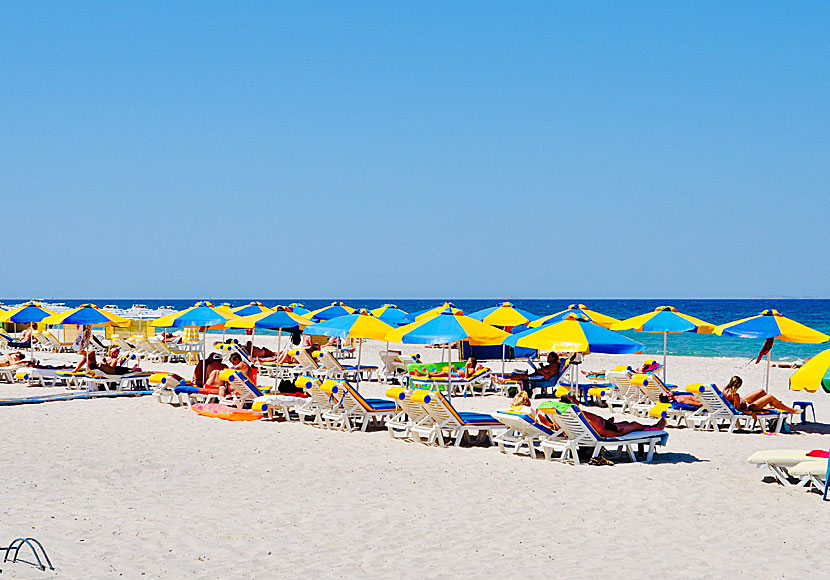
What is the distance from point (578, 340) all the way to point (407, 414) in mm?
2576

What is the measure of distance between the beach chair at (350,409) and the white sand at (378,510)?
0.63 m

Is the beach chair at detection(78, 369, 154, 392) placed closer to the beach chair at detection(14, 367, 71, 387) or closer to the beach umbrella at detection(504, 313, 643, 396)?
the beach chair at detection(14, 367, 71, 387)

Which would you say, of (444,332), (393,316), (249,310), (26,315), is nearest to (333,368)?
(393,316)

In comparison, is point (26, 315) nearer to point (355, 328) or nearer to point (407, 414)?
point (355, 328)

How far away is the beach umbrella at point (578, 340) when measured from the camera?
1195 centimetres

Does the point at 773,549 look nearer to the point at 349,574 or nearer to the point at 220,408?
the point at 349,574

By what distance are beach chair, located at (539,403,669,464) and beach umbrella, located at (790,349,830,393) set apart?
8.46 feet

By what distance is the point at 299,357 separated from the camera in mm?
19062

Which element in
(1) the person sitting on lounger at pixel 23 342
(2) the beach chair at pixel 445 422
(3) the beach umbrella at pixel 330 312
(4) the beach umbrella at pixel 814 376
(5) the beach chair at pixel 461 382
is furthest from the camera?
(1) the person sitting on lounger at pixel 23 342

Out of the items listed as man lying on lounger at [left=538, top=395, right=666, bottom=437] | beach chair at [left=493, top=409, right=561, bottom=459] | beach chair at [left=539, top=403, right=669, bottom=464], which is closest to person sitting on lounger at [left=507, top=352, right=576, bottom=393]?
beach chair at [left=493, top=409, right=561, bottom=459]

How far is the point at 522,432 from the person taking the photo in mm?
10086

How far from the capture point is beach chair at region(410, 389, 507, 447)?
34.7ft

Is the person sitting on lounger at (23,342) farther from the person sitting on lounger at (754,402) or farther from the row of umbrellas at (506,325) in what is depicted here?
the person sitting on lounger at (754,402)

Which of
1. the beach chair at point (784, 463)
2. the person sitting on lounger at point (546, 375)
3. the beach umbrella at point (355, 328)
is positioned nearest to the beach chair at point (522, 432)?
the beach chair at point (784, 463)
